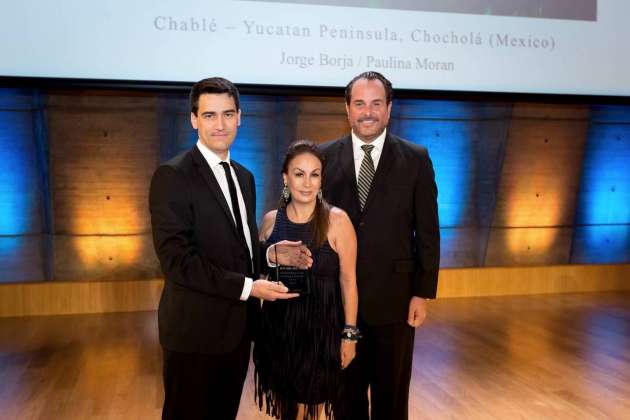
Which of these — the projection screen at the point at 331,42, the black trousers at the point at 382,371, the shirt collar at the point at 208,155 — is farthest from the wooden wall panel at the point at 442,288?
the shirt collar at the point at 208,155

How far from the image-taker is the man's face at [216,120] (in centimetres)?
173

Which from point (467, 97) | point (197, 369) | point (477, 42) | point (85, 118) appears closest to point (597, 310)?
point (467, 97)

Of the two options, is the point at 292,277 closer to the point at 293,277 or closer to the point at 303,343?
the point at 293,277

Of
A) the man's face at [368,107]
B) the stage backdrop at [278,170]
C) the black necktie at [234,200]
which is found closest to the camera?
the black necktie at [234,200]

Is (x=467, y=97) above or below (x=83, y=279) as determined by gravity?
above

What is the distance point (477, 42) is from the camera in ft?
14.1

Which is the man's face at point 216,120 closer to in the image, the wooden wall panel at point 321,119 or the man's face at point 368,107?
the man's face at point 368,107

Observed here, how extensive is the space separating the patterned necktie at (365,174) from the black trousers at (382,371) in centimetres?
49

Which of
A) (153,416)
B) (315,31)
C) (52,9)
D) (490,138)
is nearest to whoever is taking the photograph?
(153,416)

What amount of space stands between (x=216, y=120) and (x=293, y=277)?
553 mm

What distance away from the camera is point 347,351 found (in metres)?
1.98

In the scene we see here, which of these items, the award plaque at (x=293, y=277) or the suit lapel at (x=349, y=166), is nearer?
the award plaque at (x=293, y=277)

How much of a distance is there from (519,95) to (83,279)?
3916 mm

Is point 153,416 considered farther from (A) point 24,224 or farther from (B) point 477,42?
(B) point 477,42
